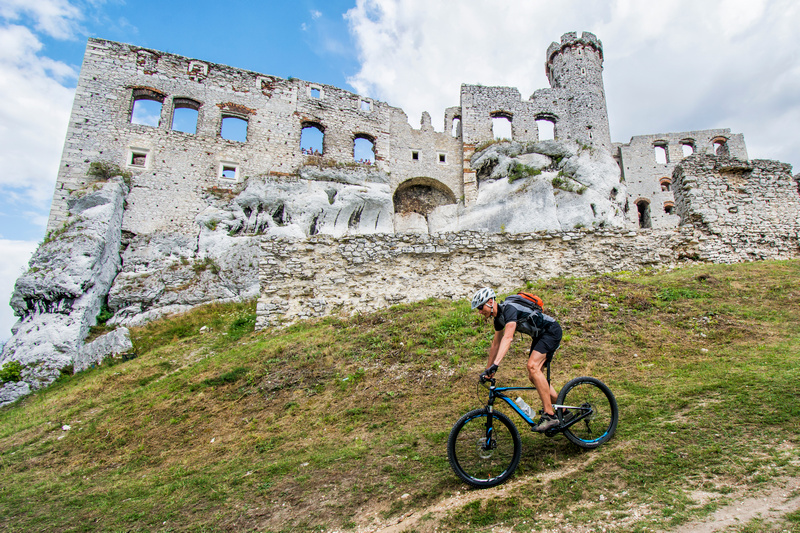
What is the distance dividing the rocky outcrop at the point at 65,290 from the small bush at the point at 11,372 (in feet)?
0.52

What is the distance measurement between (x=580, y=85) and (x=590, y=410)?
111ft

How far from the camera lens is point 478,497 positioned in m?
4.37

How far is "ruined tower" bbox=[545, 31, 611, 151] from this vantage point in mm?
31219

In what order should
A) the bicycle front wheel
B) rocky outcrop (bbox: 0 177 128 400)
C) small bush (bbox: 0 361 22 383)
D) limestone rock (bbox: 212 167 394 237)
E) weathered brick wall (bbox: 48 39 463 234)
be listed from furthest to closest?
1. limestone rock (bbox: 212 167 394 237)
2. weathered brick wall (bbox: 48 39 463 234)
3. rocky outcrop (bbox: 0 177 128 400)
4. small bush (bbox: 0 361 22 383)
5. the bicycle front wheel

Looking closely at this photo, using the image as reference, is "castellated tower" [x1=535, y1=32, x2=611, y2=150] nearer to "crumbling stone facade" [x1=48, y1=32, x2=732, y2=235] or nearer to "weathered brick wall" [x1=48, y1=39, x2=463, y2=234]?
"crumbling stone facade" [x1=48, y1=32, x2=732, y2=235]

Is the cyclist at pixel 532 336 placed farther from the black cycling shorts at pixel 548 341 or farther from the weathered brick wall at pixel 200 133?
the weathered brick wall at pixel 200 133

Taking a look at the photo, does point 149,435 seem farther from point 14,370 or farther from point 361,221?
point 361,221

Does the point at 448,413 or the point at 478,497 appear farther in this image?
the point at 448,413

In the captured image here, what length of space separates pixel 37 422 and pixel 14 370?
6196mm

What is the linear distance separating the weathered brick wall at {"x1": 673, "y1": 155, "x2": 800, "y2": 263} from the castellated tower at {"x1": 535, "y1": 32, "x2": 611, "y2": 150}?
606 inches

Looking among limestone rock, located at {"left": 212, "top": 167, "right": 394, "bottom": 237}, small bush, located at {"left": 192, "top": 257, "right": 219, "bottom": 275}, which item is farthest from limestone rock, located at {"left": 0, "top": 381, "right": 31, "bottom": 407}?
limestone rock, located at {"left": 212, "top": 167, "right": 394, "bottom": 237}

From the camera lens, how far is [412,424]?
265 inches

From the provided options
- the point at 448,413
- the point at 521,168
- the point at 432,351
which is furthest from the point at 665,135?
the point at 448,413

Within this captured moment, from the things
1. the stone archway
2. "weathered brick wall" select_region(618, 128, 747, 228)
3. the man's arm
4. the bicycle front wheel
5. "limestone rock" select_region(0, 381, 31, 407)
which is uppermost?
"weathered brick wall" select_region(618, 128, 747, 228)
